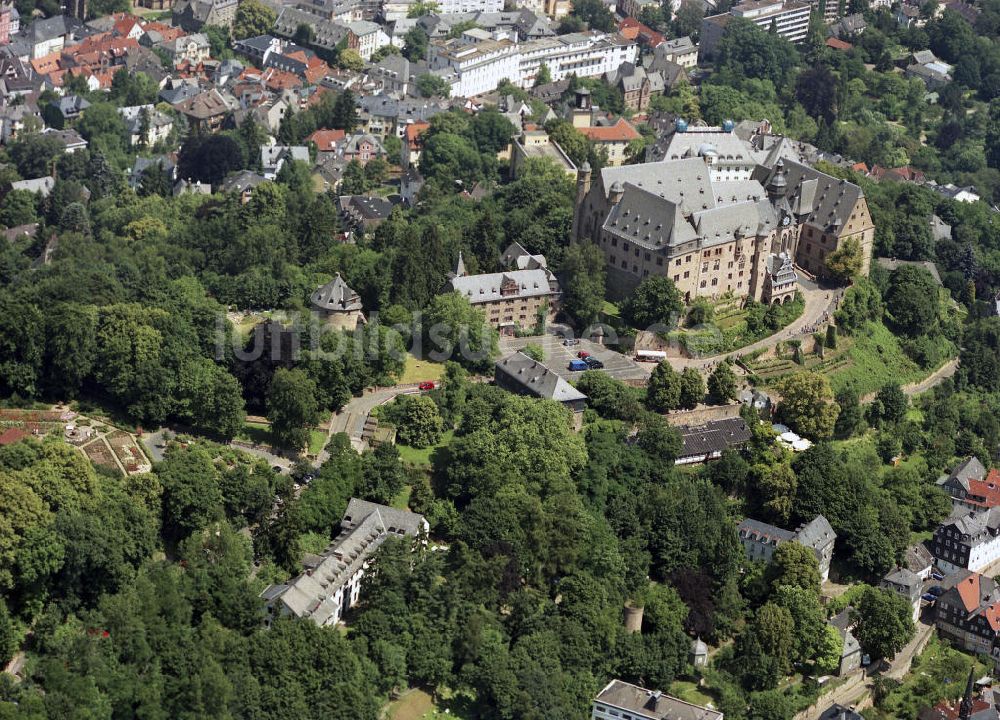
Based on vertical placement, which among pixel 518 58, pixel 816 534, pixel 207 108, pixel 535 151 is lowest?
pixel 207 108

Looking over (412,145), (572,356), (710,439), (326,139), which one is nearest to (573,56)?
(412,145)

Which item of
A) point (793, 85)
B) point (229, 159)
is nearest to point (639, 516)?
point (229, 159)

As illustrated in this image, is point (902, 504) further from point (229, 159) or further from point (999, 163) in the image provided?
point (999, 163)

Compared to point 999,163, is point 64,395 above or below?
above

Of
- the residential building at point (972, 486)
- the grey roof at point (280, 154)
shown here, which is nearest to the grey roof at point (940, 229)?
the residential building at point (972, 486)

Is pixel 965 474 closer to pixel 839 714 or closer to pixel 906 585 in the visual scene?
pixel 906 585
